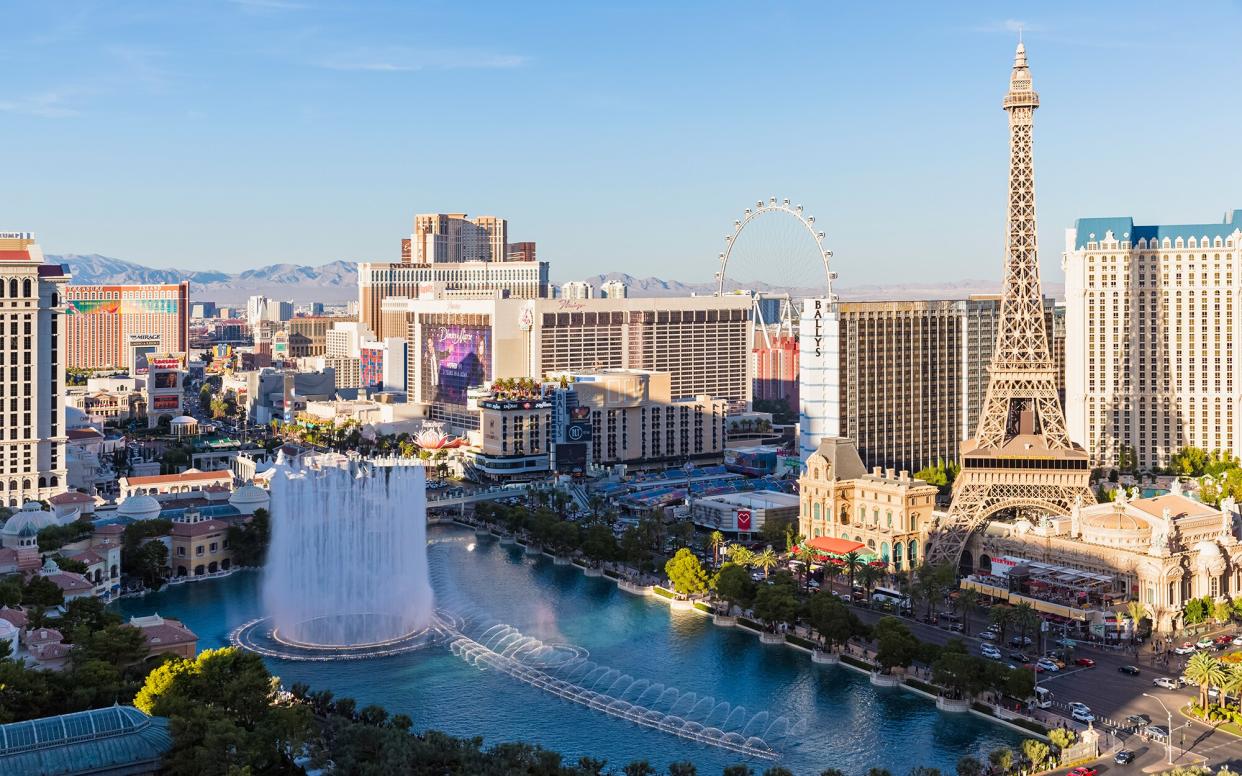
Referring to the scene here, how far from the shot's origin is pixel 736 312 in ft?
582

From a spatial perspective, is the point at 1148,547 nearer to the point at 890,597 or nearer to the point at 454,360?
the point at 890,597

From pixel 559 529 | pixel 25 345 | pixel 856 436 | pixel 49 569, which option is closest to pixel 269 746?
pixel 49 569

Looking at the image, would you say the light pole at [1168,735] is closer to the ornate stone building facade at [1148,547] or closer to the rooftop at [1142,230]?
the ornate stone building facade at [1148,547]

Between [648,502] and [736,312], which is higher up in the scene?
[736,312]

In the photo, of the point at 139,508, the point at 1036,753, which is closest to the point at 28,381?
the point at 139,508

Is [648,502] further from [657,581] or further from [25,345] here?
[25,345]

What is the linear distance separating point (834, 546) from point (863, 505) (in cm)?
519

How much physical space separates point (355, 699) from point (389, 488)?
18.7 meters

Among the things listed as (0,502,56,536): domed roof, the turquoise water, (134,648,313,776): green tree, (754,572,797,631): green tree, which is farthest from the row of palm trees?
(0,502,56,536): domed roof

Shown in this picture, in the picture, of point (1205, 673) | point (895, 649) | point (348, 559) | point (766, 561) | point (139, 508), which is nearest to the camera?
point (1205, 673)

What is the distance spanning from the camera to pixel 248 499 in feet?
310

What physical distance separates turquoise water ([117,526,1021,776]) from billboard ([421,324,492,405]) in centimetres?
8227

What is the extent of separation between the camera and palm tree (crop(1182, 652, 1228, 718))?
54.7m

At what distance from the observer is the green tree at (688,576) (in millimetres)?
76188
